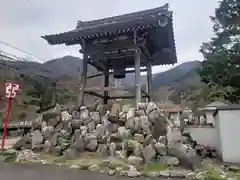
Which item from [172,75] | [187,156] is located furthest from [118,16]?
[172,75]

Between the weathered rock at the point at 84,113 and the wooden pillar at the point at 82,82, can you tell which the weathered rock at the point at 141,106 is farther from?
the wooden pillar at the point at 82,82

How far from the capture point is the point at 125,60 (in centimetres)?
1265

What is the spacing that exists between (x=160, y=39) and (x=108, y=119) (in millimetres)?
4920

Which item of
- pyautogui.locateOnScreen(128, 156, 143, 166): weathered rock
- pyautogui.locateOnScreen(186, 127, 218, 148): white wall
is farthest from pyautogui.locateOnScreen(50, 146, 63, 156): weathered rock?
pyautogui.locateOnScreen(186, 127, 218, 148): white wall

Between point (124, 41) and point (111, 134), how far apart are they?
4.58 meters

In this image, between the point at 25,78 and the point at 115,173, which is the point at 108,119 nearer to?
the point at 115,173

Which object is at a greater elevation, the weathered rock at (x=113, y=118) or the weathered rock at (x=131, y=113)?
the weathered rock at (x=131, y=113)

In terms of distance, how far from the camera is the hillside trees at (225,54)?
12928mm

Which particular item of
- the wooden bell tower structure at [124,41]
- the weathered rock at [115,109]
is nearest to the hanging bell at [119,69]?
the wooden bell tower structure at [124,41]

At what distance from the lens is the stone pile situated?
23.5ft

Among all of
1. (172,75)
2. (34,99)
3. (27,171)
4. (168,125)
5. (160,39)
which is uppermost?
(172,75)

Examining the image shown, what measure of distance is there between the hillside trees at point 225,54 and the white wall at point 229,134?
193 inches

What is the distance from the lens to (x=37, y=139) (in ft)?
30.5

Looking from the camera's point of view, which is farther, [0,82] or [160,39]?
[0,82]
